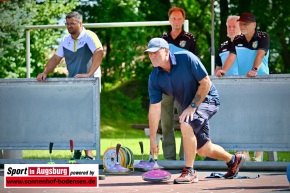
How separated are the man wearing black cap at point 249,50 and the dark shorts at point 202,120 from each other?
2.17m

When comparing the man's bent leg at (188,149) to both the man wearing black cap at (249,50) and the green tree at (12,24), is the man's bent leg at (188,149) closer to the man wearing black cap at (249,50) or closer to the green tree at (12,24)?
the man wearing black cap at (249,50)

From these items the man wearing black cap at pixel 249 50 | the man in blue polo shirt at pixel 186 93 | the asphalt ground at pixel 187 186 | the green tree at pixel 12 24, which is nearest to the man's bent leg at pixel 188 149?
the man in blue polo shirt at pixel 186 93

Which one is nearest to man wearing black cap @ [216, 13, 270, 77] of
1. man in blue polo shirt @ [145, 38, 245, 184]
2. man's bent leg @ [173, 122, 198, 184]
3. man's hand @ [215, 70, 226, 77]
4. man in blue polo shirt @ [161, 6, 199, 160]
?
man's hand @ [215, 70, 226, 77]

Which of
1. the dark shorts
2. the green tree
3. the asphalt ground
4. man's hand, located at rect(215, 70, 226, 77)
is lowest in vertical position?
the asphalt ground

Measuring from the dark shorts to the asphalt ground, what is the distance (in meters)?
0.52

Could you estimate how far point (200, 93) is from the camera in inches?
404

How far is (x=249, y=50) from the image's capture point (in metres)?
12.7

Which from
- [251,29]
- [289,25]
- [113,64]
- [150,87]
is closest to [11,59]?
[113,64]

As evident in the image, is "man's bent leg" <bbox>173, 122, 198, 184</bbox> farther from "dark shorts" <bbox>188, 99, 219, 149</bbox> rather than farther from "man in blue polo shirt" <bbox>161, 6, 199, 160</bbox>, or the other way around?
"man in blue polo shirt" <bbox>161, 6, 199, 160</bbox>

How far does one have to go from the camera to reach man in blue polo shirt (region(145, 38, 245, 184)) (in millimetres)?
10227

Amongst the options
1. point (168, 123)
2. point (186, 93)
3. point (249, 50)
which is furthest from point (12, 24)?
point (186, 93)

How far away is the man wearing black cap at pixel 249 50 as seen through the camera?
12.5 meters

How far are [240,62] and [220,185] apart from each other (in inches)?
119

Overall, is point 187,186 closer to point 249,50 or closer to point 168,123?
point 168,123
